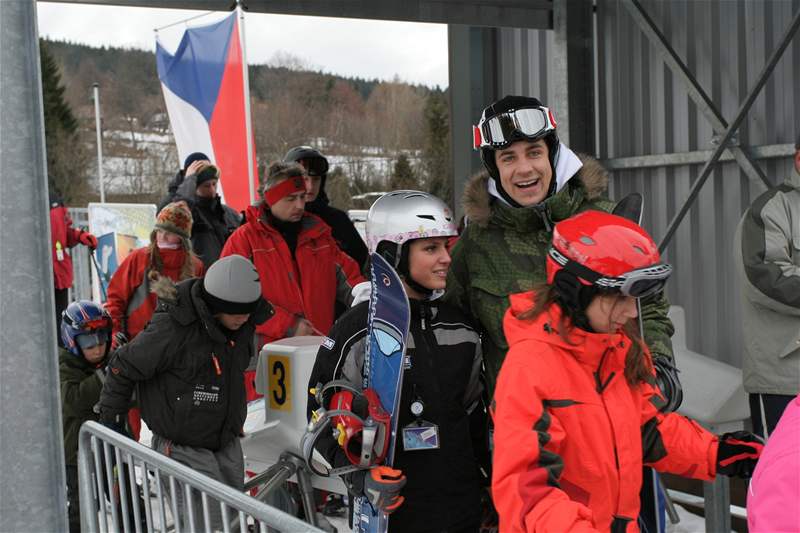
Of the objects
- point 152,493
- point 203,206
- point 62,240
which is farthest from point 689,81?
point 62,240

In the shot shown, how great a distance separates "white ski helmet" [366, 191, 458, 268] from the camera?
2.75 m

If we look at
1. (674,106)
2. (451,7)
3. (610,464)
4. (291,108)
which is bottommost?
(610,464)

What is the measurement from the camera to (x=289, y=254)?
4.56 m

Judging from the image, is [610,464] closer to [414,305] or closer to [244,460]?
[414,305]

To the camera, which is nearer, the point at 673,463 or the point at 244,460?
the point at 673,463

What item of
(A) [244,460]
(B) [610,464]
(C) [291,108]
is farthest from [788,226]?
(C) [291,108]

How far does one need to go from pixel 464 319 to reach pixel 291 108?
124ft

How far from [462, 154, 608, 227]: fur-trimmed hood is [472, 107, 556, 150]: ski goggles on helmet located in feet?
0.45

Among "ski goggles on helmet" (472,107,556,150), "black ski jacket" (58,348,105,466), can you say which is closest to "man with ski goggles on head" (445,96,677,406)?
"ski goggles on helmet" (472,107,556,150)

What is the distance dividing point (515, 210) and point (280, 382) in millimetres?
1514

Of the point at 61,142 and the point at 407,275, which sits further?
the point at 61,142

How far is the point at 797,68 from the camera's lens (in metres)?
5.16

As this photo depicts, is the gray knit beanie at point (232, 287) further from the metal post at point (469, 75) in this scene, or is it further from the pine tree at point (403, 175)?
the pine tree at point (403, 175)

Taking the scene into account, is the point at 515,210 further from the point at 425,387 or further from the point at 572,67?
the point at 572,67
